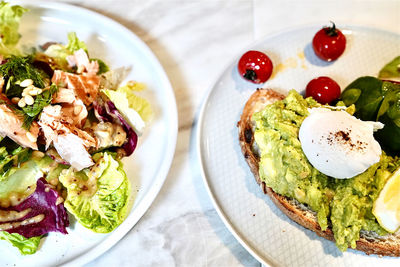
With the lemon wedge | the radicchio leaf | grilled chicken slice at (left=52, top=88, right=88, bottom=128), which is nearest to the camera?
the lemon wedge

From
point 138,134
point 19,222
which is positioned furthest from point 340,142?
point 19,222

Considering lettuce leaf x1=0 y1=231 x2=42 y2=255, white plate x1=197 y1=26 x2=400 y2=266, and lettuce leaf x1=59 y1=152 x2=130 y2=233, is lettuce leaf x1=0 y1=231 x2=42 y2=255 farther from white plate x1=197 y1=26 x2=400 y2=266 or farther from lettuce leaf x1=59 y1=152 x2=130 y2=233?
white plate x1=197 y1=26 x2=400 y2=266

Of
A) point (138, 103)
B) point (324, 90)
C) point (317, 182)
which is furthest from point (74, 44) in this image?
point (317, 182)

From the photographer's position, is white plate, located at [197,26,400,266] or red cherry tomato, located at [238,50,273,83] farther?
red cherry tomato, located at [238,50,273,83]

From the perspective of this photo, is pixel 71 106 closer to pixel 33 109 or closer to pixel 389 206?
pixel 33 109

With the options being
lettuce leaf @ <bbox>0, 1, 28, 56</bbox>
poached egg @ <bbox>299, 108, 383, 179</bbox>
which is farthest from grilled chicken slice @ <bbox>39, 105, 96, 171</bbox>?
poached egg @ <bbox>299, 108, 383, 179</bbox>

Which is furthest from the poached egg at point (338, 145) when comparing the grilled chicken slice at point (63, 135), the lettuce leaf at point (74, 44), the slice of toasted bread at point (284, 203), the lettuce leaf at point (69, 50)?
the lettuce leaf at point (74, 44)
